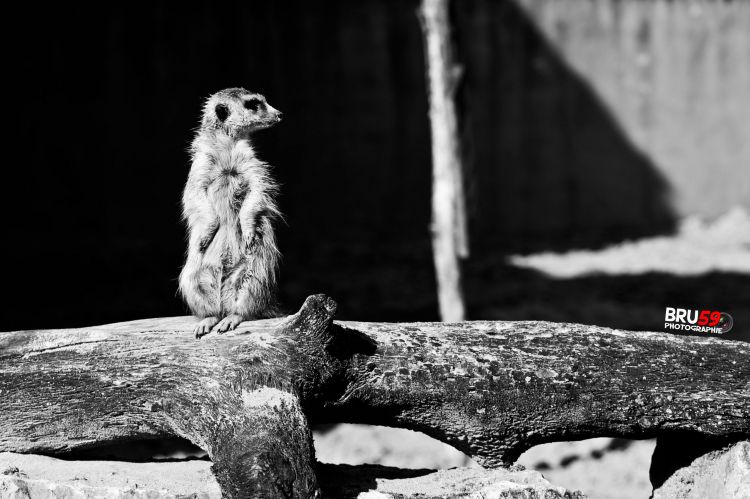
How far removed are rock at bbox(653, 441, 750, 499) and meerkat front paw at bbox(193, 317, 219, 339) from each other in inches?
67.7

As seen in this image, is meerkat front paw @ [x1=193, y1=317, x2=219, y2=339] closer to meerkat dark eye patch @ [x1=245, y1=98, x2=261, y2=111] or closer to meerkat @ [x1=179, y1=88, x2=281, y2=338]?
meerkat @ [x1=179, y1=88, x2=281, y2=338]

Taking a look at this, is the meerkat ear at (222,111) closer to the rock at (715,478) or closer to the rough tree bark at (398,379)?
the rough tree bark at (398,379)

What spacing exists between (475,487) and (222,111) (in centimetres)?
166

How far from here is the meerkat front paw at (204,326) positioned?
3072 mm

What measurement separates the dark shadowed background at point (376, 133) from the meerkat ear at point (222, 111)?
13.8ft

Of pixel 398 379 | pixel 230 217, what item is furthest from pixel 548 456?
pixel 230 217

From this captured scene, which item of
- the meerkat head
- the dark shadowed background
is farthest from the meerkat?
the dark shadowed background

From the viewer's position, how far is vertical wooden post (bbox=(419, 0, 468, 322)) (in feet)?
16.3

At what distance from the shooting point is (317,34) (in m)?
9.30

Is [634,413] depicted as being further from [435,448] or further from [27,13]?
[27,13]

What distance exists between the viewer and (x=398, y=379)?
10.1ft

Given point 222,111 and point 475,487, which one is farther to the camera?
point 222,111

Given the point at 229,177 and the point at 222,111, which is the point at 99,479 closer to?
the point at 229,177

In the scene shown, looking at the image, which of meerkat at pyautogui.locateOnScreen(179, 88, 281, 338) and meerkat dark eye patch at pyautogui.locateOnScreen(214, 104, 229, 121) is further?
meerkat dark eye patch at pyautogui.locateOnScreen(214, 104, 229, 121)
